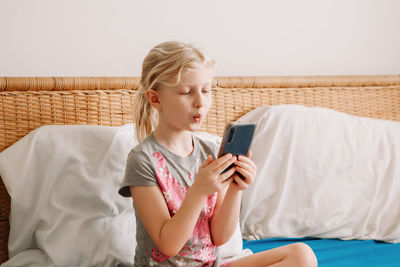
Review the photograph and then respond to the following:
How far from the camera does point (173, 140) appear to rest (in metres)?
1.06

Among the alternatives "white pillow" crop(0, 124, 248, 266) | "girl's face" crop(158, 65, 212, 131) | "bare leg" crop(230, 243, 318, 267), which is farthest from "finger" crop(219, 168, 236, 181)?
"white pillow" crop(0, 124, 248, 266)

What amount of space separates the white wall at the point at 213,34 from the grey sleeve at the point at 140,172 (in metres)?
0.64

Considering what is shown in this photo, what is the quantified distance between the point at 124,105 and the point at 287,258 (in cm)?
76

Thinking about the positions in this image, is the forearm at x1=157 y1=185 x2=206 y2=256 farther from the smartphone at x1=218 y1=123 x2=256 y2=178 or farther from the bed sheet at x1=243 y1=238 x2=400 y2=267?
the bed sheet at x1=243 y1=238 x2=400 y2=267

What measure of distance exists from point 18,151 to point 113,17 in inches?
22.4

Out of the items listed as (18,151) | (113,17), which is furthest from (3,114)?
(113,17)

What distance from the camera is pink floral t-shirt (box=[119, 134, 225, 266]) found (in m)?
0.99

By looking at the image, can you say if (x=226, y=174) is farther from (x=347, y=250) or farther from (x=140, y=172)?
(x=347, y=250)

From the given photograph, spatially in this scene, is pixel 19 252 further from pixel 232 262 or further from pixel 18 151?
pixel 232 262

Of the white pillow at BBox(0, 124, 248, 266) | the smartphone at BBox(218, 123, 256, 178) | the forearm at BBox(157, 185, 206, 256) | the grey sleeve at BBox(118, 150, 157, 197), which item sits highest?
the smartphone at BBox(218, 123, 256, 178)

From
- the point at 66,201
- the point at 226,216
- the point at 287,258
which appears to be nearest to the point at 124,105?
the point at 66,201

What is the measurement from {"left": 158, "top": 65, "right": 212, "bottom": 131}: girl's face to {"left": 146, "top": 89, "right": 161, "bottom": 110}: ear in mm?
39

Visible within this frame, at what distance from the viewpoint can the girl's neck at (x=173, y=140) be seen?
1056mm

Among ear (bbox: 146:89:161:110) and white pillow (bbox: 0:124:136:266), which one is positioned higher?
ear (bbox: 146:89:161:110)
